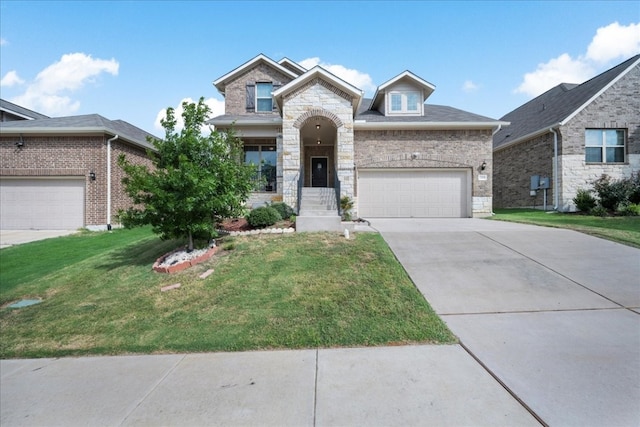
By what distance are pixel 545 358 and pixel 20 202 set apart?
18.3 meters

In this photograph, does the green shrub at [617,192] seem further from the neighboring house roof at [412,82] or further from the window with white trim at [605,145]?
the neighboring house roof at [412,82]

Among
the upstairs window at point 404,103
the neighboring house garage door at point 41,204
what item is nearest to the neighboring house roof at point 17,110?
the neighboring house garage door at point 41,204

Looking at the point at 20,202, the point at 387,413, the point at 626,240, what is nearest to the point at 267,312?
the point at 387,413

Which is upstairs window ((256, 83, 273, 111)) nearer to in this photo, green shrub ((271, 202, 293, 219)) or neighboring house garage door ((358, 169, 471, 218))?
neighboring house garage door ((358, 169, 471, 218))

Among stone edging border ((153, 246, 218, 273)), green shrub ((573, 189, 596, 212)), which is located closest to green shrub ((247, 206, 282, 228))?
stone edging border ((153, 246, 218, 273))

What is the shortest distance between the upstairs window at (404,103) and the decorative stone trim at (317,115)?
13.4 ft

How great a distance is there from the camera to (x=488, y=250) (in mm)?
6922

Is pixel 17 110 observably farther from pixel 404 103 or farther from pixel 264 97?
pixel 404 103

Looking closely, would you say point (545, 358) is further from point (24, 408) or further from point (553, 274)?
point (24, 408)

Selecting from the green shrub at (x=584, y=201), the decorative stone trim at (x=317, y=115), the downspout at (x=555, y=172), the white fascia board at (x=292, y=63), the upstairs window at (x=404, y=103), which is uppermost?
the white fascia board at (x=292, y=63)

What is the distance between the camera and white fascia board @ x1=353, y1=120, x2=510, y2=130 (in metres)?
13.5

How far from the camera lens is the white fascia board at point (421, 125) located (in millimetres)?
13508

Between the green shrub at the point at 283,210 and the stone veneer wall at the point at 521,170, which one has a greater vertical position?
the stone veneer wall at the point at 521,170

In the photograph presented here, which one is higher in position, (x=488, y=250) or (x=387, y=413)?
(x=488, y=250)
